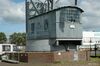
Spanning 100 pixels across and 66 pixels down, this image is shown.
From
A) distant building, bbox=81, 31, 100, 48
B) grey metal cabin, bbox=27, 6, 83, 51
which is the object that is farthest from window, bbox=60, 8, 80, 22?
distant building, bbox=81, 31, 100, 48

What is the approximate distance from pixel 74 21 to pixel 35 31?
1542 centimetres

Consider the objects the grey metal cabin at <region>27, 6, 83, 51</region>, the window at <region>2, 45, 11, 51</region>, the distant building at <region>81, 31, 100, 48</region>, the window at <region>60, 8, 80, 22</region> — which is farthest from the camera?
the distant building at <region>81, 31, 100, 48</region>

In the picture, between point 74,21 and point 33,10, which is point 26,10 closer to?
point 33,10

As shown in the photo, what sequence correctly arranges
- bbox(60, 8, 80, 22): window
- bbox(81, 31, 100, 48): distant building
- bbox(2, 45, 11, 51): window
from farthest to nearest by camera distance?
bbox(81, 31, 100, 48): distant building, bbox(2, 45, 11, 51): window, bbox(60, 8, 80, 22): window

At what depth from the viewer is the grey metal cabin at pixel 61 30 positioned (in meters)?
79.3

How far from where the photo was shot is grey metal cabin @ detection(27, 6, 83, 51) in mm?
79312

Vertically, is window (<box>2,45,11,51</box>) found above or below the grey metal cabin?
below

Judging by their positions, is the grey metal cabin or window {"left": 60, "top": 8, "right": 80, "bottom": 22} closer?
the grey metal cabin

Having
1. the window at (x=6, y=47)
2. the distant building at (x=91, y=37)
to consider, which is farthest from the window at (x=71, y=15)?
the distant building at (x=91, y=37)

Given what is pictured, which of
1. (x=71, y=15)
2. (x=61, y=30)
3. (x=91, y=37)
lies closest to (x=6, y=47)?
(x=61, y=30)

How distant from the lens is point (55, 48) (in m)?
80.8

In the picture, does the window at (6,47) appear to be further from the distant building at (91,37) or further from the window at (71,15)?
the distant building at (91,37)

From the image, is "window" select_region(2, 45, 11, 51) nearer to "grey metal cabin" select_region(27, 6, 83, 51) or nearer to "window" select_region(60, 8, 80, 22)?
"grey metal cabin" select_region(27, 6, 83, 51)

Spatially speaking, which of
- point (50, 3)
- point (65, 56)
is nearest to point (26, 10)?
point (50, 3)
